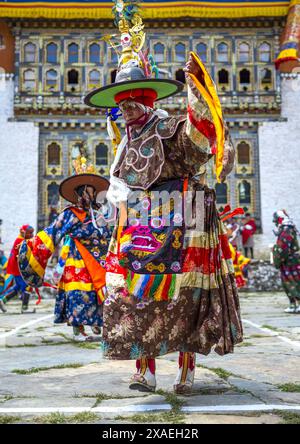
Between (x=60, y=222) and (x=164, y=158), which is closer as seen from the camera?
(x=164, y=158)

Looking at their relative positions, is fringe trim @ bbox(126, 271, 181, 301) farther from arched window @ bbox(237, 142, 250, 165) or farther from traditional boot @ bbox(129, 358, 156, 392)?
arched window @ bbox(237, 142, 250, 165)

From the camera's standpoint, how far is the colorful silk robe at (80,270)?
18.9ft

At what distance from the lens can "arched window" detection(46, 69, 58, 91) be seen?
2508 centimetres

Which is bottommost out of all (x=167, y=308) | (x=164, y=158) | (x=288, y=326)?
(x=288, y=326)

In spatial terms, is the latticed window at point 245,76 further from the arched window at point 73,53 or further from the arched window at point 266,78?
the arched window at point 73,53

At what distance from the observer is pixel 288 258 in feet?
31.3

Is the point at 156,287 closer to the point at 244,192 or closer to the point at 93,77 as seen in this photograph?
the point at 244,192

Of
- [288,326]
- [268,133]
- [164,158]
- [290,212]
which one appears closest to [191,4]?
[268,133]

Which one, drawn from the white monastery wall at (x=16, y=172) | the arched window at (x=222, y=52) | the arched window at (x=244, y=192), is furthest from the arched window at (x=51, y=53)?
the arched window at (x=244, y=192)

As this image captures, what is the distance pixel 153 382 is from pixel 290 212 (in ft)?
72.3

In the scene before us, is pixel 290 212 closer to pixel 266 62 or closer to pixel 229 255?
pixel 266 62

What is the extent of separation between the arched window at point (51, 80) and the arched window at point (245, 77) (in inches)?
306

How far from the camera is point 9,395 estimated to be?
3.12 meters

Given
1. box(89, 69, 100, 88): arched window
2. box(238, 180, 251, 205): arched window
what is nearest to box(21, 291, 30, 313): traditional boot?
box(238, 180, 251, 205): arched window
